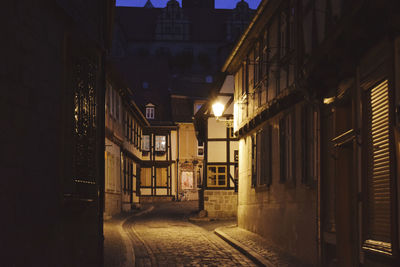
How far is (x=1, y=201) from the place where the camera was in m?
4.48

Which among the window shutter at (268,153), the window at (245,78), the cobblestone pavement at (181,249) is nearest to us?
the cobblestone pavement at (181,249)

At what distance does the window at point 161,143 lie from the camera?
155 feet

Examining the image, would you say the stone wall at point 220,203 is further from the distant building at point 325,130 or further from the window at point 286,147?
the window at point 286,147

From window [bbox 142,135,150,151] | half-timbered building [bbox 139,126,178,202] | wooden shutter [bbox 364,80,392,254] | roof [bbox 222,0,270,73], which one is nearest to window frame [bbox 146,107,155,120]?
half-timbered building [bbox 139,126,178,202]

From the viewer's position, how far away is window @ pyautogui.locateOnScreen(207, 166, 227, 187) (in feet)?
87.5

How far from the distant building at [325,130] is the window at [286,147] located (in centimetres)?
3

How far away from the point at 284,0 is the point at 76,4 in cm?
748

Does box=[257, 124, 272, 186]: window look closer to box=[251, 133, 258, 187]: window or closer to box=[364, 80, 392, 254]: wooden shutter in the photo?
box=[251, 133, 258, 187]: window

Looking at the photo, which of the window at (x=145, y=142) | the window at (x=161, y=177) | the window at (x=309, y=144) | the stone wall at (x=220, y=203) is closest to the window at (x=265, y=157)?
the window at (x=309, y=144)

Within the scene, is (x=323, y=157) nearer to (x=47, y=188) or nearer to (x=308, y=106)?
(x=308, y=106)

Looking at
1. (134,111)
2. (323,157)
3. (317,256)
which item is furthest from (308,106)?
(134,111)

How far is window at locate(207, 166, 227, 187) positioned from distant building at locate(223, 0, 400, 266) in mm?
8221

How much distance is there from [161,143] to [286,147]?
1341 inches

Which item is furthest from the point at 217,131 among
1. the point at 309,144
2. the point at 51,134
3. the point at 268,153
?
the point at 51,134
